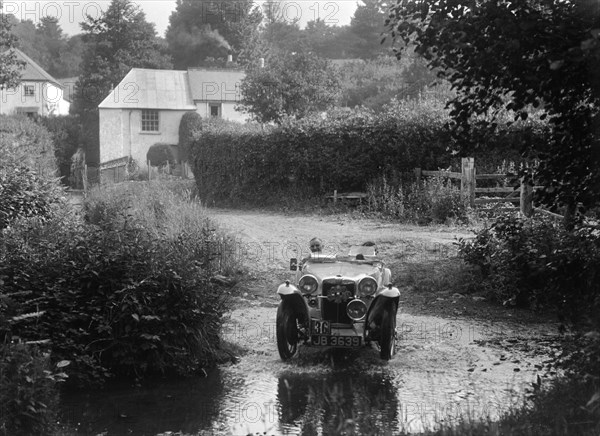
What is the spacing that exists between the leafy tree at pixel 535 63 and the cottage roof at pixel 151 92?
4733 centimetres

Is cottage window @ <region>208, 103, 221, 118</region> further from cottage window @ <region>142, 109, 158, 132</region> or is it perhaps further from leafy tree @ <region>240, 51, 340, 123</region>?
leafy tree @ <region>240, 51, 340, 123</region>

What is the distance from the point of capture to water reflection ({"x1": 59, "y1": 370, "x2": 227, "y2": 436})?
23.7 feet

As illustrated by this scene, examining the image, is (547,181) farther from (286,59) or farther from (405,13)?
(286,59)

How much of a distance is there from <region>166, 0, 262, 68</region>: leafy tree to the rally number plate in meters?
65.6

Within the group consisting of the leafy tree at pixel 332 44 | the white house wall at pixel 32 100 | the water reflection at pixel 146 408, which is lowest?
the water reflection at pixel 146 408


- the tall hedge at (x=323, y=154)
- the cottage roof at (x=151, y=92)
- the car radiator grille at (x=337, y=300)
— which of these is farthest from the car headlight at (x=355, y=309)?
the cottage roof at (x=151, y=92)

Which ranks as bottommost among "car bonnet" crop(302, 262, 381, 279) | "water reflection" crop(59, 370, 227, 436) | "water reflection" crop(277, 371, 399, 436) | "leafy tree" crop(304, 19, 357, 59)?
"water reflection" crop(59, 370, 227, 436)

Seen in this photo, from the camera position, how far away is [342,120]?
2544 cm

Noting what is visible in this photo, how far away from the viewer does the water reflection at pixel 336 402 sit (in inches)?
279

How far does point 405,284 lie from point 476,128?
654 centimetres

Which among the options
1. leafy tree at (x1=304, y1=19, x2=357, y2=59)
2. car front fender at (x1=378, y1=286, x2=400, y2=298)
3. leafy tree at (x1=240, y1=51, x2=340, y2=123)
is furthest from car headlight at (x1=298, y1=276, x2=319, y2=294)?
leafy tree at (x1=304, y1=19, x2=357, y2=59)

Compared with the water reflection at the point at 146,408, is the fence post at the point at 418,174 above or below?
above

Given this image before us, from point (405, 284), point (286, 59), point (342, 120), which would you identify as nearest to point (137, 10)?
point (286, 59)

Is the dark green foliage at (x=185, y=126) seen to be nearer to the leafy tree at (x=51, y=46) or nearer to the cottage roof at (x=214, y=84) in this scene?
the cottage roof at (x=214, y=84)
